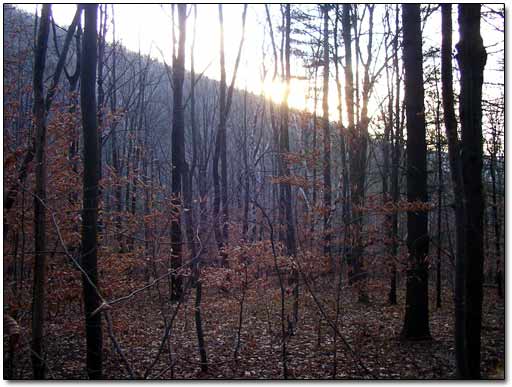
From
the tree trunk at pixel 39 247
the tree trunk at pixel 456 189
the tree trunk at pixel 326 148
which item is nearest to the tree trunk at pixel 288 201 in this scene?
the tree trunk at pixel 326 148

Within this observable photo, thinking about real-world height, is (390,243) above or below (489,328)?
above

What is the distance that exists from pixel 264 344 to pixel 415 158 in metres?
3.26

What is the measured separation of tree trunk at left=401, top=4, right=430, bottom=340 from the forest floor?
0.32 m

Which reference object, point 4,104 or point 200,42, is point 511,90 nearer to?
point 4,104

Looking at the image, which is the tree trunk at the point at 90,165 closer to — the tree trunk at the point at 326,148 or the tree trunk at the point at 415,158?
the tree trunk at the point at 326,148

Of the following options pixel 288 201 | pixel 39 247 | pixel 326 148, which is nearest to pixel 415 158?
pixel 326 148

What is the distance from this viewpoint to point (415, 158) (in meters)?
5.67

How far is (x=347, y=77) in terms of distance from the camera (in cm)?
995

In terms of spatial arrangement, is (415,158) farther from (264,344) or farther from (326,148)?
(264,344)

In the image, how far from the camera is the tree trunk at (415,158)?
562cm

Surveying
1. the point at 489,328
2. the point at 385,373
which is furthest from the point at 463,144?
the point at 385,373

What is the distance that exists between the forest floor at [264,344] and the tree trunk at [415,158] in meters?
0.32

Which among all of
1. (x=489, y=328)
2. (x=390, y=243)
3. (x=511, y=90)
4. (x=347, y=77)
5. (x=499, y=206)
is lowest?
(x=489, y=328)

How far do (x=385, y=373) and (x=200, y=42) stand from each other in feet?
31.7
